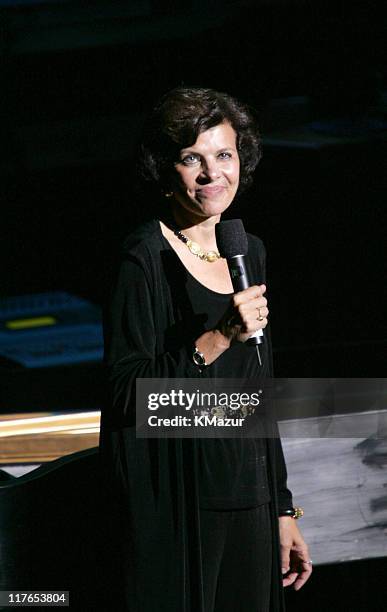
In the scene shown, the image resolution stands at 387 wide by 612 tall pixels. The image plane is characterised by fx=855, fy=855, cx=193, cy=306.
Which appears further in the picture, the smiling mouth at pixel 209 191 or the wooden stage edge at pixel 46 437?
the wooden stage edge at pixel 46 437

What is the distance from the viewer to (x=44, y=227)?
144 inches

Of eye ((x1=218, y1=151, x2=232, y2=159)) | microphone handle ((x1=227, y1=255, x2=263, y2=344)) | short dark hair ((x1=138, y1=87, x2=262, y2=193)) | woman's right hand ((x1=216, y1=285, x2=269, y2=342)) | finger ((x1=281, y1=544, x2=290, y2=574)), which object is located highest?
short dark hair ((x1=138, y1=87, x2=262, y2=193))

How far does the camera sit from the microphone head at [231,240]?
4.25ft

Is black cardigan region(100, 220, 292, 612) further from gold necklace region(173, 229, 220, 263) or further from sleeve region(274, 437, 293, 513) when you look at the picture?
sleeve region(274, 437, 293, 513)

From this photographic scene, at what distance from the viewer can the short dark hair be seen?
138 cm

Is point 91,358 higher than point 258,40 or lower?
lower

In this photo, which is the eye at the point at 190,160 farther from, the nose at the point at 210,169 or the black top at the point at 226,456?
the black top at the point at 226,456

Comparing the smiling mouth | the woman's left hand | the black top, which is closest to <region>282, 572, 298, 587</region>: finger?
the woman's left hand

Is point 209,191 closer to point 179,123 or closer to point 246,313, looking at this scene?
point 179,123

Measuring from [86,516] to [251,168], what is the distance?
771 mm

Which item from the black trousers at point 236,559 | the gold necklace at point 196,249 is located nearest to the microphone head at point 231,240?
the gold necklace at point 196,249

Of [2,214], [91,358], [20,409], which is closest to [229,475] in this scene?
[20,409]

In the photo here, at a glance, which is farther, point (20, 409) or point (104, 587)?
point (20, 409)

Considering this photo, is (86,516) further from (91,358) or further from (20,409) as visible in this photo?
(91,358)
